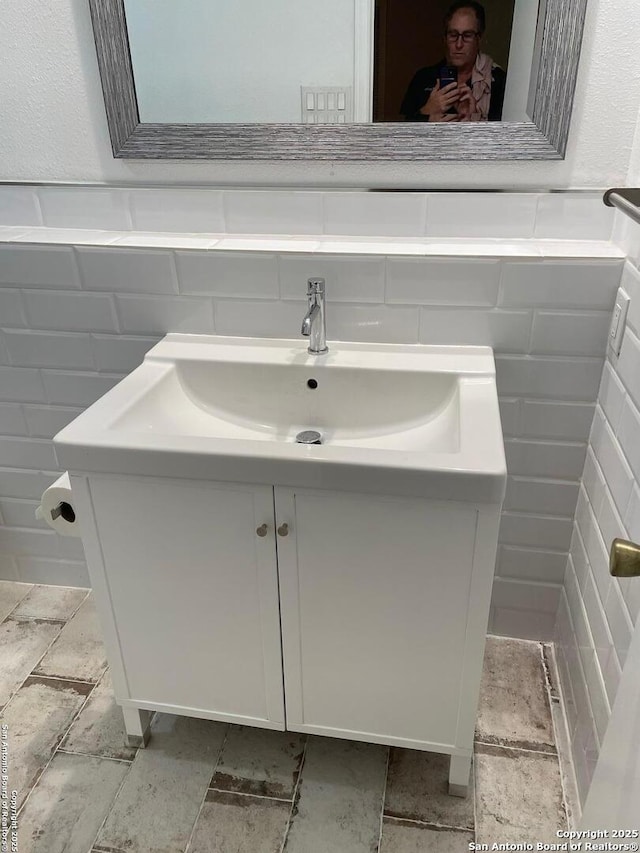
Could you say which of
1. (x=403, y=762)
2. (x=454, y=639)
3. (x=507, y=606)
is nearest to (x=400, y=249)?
(x=454, y=639)

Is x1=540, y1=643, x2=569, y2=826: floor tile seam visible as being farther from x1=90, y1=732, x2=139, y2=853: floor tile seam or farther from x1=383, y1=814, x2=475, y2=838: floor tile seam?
x1=90, y1=732, x2=139, y2=853: floor tile seam

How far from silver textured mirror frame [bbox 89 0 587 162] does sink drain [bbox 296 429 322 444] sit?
0.55 metres

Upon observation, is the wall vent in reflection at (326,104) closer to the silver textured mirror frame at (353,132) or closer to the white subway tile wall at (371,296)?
the silver textured mirror frame at (353,132)

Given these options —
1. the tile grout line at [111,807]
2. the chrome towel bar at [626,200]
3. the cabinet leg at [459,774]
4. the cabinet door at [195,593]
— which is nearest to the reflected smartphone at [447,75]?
the chrome towel bar at [626,200]

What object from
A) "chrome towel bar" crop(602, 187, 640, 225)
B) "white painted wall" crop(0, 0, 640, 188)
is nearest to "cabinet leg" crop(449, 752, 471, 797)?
"chrome towel bar" crop(602, 187, 640, 225)

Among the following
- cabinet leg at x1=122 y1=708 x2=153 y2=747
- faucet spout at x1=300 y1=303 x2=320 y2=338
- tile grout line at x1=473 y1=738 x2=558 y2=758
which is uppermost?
faucet spout at x1=300 y1=303 x2=320 y2=338

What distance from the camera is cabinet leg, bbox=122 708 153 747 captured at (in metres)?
1.37

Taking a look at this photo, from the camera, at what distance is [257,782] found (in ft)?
4.37

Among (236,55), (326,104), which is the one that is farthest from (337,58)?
(236,55)

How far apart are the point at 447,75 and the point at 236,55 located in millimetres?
400

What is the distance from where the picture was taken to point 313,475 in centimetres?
100

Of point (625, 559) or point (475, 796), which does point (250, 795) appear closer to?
point (475, 796)

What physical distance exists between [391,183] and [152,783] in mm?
1305

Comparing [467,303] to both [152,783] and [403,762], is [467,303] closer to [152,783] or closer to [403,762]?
[403,762]
